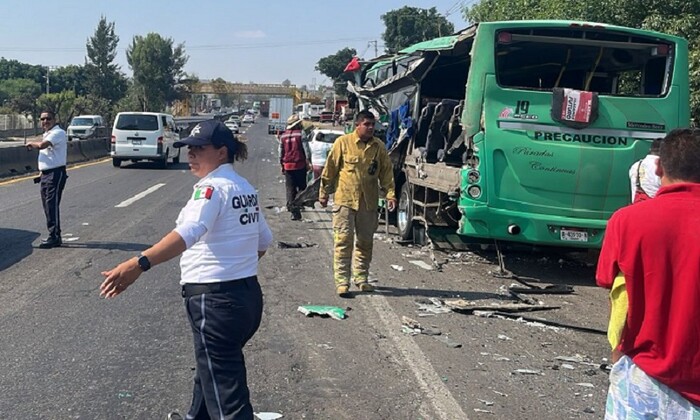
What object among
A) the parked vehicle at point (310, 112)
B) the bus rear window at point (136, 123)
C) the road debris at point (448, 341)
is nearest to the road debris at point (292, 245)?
the road debris at point (448, 341)

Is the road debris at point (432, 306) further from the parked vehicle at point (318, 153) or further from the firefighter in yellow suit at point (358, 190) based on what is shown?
the parked vehicle at point (318, 153)

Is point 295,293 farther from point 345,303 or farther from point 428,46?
point 428,46

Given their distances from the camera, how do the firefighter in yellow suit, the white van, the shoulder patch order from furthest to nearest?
1. the white van
2. the firefighter in yellow suit
3. the shoulder patch

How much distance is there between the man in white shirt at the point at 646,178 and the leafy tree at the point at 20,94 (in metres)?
70.0

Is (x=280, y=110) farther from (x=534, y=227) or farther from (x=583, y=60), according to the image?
(x=534, y=227)

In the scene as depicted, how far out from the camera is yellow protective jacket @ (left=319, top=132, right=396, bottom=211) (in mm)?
7996

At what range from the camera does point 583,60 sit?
961cm

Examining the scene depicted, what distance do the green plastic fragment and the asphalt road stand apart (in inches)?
4.9

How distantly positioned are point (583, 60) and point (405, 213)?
345 centimetres

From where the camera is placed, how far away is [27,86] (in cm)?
10138

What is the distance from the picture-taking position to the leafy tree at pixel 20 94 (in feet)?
230

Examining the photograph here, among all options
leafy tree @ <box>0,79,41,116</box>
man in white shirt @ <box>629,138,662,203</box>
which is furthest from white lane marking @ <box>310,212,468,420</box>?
leafy tree @ <box>0,79,41,116</box>

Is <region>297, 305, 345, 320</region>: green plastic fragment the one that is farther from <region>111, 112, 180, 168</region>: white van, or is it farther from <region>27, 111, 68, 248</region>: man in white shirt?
<region>111, 112, 180, 168</region>: white van

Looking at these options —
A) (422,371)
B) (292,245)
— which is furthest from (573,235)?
(292,245)
